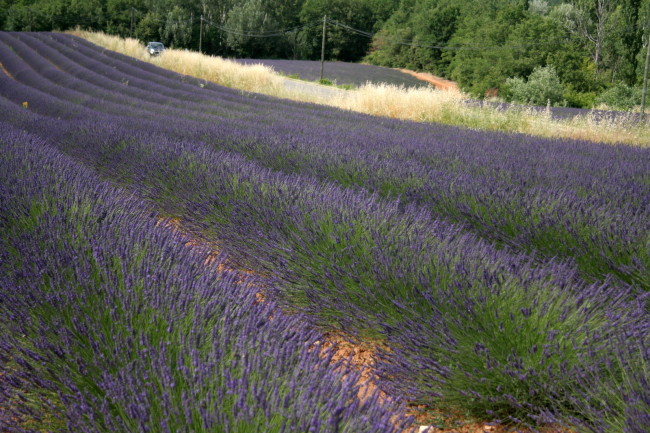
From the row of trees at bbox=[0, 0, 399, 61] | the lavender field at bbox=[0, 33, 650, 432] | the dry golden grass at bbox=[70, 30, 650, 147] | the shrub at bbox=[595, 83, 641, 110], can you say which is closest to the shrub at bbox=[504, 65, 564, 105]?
the shrub at bbox=[595, 83, 641, 110]

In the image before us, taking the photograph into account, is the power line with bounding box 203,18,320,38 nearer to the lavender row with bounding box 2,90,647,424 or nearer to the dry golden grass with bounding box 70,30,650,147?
the dry golden grass with bounding box 70,30,650,147


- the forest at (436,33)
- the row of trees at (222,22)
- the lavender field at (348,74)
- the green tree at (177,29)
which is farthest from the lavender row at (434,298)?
the row of trees at (222,22)

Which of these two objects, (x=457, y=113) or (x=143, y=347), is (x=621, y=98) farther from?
(x=143, y=347)

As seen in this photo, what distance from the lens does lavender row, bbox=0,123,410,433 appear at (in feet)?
3.91

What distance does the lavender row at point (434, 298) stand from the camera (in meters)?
1.82

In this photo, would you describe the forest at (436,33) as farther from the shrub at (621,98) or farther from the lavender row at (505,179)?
the lavender row at (505,179)

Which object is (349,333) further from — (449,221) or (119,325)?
(449,221)

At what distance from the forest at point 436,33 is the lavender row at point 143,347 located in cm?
1877

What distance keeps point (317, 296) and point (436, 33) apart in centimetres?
3839

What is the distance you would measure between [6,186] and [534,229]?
2.76 meters

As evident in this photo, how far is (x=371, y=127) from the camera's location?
25.0 ft

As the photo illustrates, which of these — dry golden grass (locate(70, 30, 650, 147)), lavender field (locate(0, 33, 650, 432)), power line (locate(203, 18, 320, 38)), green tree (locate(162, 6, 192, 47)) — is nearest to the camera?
lavender field (locate(0, 33, 650, 432))

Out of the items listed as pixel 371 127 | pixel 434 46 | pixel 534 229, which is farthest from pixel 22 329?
pixel 434 46

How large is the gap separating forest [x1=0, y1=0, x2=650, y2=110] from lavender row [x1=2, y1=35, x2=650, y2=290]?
48.0 ft
